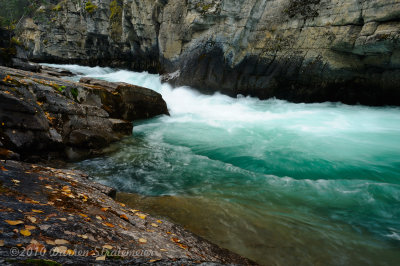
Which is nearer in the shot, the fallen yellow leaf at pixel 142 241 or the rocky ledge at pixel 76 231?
the rocky ledge at pixel 76 231

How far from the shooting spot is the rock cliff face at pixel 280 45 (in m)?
12.5

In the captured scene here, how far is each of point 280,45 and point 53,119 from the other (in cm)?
1511

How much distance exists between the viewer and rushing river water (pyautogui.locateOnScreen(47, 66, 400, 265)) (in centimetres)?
415

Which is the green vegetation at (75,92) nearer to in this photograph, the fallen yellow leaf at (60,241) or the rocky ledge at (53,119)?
the rocky ledge at (53,119)

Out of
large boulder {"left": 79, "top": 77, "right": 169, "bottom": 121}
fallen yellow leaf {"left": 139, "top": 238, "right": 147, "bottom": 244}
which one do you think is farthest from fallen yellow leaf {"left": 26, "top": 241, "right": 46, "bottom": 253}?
large boulder {"left": 79, "top": 77, "right": 169, "bottom": 121}

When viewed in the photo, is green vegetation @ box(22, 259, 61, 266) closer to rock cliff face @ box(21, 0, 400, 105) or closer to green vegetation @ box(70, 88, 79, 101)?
green vegetation @ box(70, 88, 79, 101)

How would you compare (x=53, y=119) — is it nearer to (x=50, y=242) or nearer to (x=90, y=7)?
(x=50, y=242)

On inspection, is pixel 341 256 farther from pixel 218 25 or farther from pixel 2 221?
pixel 218 25

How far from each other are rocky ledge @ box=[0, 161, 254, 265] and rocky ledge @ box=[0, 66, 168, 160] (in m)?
2.35

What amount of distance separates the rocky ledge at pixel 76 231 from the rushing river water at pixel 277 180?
1.05m

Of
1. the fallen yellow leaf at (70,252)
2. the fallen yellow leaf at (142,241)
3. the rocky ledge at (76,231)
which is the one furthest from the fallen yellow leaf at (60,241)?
the fallen yellow leaf at (142,241)

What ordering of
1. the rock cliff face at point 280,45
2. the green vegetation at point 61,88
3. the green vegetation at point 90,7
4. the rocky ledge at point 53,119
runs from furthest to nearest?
the green vegetation at point 90,7, the rock cliff face at point 280,45, the green vegetation at point 61,88, the rocky ledge at point 53,119

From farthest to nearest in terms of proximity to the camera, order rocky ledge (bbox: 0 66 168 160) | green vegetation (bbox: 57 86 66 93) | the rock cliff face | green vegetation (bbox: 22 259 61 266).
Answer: the rock cliff face, green vegetation (bbox: 57 86 66 93), rocky ledge (bbox: 0 66 168 160), green vegetation (bbox: 22 259 61 266)

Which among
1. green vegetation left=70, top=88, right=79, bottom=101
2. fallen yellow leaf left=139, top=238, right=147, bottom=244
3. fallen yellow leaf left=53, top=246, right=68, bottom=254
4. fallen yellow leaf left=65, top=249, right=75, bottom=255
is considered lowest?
fallen yellow leaf left=139, top=238, right=147, bottom=244
